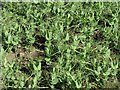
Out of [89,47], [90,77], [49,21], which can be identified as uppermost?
[49,21]

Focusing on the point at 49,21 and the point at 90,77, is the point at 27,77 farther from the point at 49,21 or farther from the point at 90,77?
the point at 49,21

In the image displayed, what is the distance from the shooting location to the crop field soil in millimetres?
3633

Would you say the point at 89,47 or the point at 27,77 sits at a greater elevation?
the point at 89,47

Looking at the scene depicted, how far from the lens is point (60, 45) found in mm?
3994

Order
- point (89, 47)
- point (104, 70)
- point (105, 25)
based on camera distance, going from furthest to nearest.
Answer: point (105, 25) < point (89, 47) < point (104, 70)

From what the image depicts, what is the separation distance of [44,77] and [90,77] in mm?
528

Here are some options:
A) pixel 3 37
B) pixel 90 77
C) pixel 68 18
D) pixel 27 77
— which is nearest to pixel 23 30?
pixel 3 37

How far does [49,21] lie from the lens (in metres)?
4.70

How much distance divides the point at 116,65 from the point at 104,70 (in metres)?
Result: 0.16

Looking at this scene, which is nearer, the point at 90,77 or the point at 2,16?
the point at 90,77

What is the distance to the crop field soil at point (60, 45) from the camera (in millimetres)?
→ 3633

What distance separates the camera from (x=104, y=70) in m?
3.66

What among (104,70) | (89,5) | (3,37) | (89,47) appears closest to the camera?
(104,70)

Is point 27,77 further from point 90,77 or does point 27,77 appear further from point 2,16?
point 2,16
